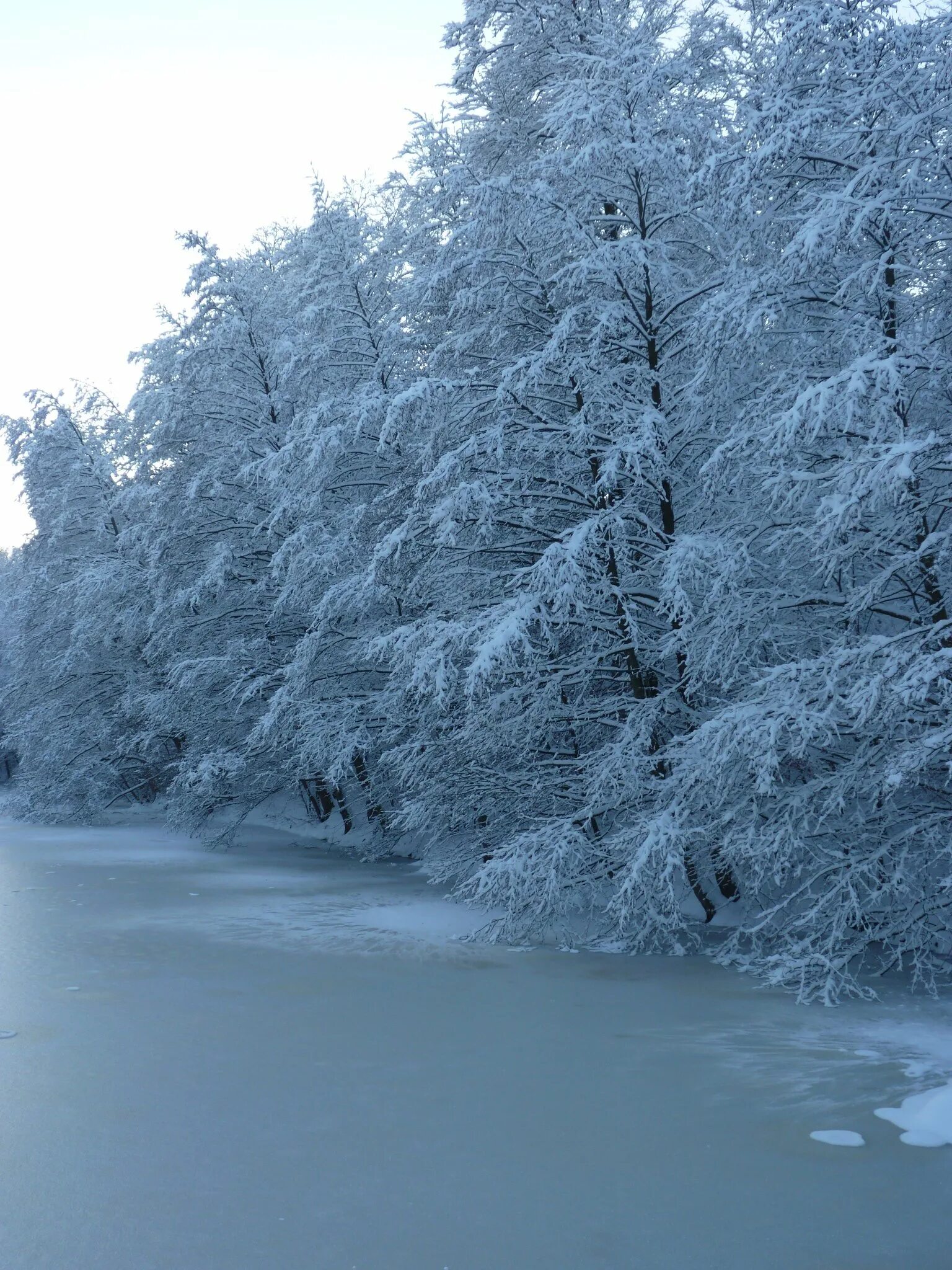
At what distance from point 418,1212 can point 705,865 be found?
25.2ft

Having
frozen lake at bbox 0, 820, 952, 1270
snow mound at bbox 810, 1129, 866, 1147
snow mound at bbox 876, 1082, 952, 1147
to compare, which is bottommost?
frozen lake at bbox 0, 820, 952, 1270

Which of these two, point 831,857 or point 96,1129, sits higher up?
point 831,857

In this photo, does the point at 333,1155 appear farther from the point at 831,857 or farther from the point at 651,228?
the point at 651,228

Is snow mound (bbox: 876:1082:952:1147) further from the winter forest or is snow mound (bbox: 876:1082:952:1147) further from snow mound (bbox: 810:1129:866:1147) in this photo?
the winter forest

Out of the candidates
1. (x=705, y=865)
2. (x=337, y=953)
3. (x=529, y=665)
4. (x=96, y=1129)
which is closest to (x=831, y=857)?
(x=705, y=865)

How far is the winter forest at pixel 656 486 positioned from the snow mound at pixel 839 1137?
2.69m

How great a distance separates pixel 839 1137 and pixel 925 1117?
1.82 feet

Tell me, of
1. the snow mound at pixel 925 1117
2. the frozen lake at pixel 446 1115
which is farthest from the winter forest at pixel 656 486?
the snow mound at pixel 925 1117

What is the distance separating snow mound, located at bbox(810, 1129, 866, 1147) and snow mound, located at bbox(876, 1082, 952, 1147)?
0.21 metres

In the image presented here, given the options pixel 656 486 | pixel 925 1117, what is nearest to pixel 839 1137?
pixel 925 1117

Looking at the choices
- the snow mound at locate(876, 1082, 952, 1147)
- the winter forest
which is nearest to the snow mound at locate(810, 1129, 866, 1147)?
the snow mound at locate(876, 1082, 952, 1147)

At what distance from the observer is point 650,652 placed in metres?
11.5

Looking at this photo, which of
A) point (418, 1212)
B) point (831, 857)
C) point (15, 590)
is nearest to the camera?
point (418, 1212)

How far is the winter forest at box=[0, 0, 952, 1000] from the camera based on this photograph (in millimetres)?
8484
